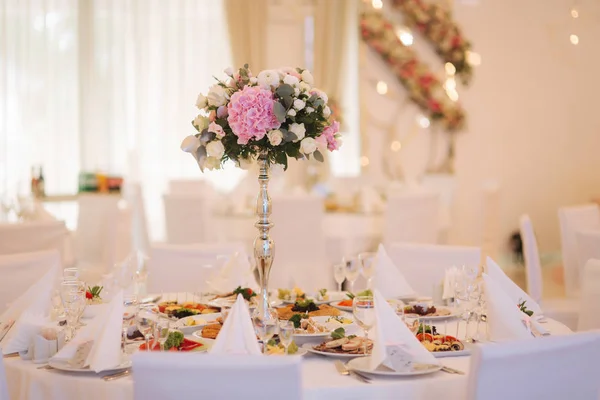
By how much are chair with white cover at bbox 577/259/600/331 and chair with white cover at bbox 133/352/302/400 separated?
68.5 inches

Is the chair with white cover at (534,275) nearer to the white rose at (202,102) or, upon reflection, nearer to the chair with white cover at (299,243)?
the chair with white cover at (299,243)

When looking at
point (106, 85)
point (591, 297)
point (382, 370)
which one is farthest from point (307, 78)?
point (106, 85)

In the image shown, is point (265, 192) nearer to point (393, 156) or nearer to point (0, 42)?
point (0, 42)

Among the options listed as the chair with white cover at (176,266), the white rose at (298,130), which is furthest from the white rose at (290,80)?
the chair with white cover at (176,266)

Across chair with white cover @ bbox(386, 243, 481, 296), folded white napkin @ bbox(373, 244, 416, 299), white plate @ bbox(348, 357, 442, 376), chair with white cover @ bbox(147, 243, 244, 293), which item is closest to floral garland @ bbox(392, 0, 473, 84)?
chair with white cover @ bbox(386, 243, 481, 296)

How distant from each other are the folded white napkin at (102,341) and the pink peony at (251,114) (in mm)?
663

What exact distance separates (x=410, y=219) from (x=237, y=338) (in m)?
3.77

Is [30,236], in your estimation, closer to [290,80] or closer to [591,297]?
[290,80]

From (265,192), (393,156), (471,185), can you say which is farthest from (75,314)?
(471,185)

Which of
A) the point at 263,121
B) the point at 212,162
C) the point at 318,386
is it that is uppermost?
the point at 263,121

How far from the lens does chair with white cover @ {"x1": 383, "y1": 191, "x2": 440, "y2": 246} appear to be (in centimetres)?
578

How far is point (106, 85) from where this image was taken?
7566 millimetres

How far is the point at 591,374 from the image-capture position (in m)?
2.14

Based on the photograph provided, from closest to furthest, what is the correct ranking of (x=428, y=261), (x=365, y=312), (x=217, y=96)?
(x=365, y=312) → (x=217, y=96) → (x=428, y=261)
